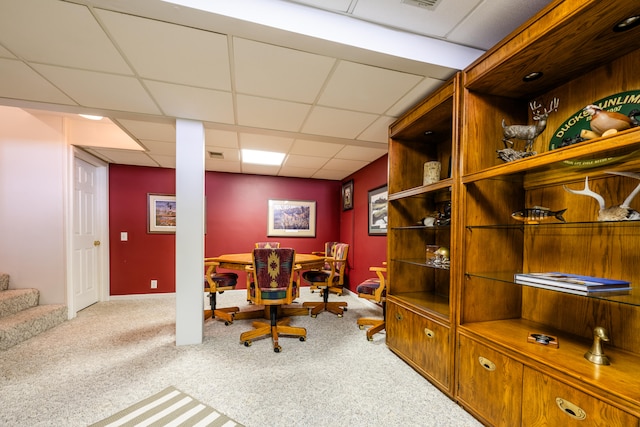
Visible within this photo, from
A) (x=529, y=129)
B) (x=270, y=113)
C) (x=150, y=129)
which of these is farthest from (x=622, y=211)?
(x=150, y=129)

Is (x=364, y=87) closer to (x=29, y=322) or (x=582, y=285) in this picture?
(x=582, y=285)

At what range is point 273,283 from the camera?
8.78ft

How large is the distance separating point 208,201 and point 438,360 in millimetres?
4565

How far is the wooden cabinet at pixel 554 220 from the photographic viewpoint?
1.14 metres

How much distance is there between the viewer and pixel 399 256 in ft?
8.34

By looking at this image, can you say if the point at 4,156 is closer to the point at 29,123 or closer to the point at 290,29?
the point at 29,123

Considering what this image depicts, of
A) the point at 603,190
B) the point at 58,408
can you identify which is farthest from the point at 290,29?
the point at 58,408

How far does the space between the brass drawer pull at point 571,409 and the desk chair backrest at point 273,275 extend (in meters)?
2.07

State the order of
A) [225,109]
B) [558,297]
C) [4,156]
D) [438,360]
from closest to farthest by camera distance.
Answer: [558,297] < [438,360] < [225,109] < [4,156]

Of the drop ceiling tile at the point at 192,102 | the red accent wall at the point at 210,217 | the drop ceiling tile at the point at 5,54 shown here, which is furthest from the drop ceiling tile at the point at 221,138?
the red accent wall at the point at 210,217

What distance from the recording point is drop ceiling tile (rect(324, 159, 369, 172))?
167 inches

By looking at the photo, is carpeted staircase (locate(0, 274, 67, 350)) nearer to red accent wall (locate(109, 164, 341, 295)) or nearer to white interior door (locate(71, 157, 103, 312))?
white interior door (locate(71, 157, 103, 312))

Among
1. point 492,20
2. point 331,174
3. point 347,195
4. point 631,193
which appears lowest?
point 631,193

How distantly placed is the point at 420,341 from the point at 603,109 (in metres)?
1.89
